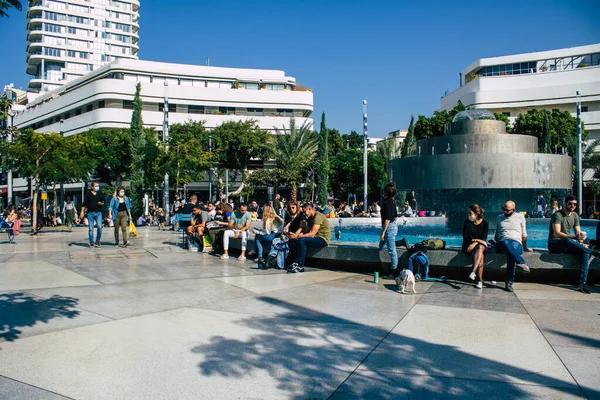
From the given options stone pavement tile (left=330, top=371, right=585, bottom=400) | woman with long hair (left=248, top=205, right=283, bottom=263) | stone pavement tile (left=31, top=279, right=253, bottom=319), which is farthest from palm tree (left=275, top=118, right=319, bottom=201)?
stone pavement tile (left=330, top=371, right=585, bottom=400)

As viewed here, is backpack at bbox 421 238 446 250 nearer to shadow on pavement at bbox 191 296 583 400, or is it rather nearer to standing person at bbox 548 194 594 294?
standing person at bbox 548 194 594 294

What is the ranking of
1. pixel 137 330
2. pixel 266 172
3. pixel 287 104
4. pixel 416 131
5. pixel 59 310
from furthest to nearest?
pixel 287 104 < pixel 416 131 < pixel 266 172 < pixel 59 310 < pixel 137 330

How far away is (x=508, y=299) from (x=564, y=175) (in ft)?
28.6

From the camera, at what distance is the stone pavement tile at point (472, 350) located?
429 cm

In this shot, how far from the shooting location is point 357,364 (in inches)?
178

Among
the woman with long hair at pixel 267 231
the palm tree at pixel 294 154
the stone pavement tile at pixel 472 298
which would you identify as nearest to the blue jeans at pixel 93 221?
the woman with long hair at pixel 267 231

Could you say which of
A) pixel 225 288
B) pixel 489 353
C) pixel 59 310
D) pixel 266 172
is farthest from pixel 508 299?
pixel 266 172

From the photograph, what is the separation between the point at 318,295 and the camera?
7516mm

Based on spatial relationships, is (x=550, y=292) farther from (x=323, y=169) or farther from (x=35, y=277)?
(x=323, y=169)

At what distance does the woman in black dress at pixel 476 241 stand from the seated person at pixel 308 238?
2833 millimetres

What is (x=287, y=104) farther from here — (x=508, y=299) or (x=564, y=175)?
(x=508, y=299)

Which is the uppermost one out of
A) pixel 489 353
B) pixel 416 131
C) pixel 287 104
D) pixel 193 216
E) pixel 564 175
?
pixel 287 104

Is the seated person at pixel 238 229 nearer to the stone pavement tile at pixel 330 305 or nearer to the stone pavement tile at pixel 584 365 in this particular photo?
the stone pavement tile at pixel 330 305

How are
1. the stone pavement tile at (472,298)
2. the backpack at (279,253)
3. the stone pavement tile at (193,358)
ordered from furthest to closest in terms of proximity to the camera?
the backpack at (279,253), the stone pavement tile at (472,298), the stone pavement tile at (193,358)
